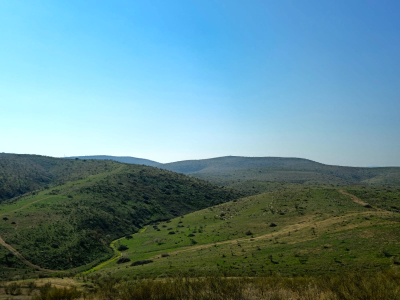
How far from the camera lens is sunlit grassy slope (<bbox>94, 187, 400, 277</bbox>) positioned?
2625cm

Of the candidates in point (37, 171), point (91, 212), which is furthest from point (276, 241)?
point (37, 171)

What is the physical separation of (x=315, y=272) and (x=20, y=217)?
60.8 metres

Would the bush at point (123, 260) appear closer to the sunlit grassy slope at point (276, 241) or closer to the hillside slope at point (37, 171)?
the sunlit grassy slope at point (276, 241)

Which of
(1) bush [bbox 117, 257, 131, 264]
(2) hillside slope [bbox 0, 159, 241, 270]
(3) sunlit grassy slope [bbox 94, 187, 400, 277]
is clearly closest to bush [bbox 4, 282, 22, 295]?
(3) sunlit grassy slope [bbox 94, 187, 400, 277]

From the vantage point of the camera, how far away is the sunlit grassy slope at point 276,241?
1033 inches

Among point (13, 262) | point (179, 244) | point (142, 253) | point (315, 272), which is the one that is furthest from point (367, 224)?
point (13, 262)

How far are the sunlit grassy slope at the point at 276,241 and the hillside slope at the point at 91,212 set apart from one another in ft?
29.0

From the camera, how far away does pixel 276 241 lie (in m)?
38.3

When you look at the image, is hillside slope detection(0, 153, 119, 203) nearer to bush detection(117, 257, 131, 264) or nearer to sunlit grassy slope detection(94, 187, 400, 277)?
sunlit grassy slope detection(94, 187, 400, 277)

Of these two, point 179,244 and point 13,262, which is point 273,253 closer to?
point 179,244

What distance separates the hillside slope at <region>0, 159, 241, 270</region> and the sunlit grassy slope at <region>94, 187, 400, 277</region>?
8850mm

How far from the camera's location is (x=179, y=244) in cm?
5012

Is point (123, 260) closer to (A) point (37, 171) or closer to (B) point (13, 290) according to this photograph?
(B) point (13, 290)

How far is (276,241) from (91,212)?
51.3 m
